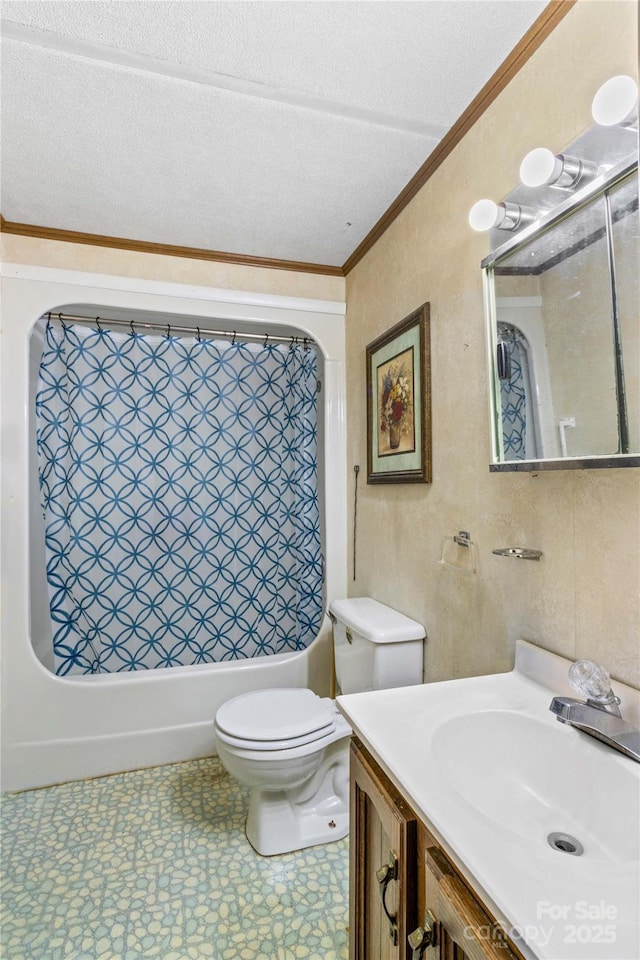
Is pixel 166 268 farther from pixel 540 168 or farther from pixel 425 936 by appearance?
Answer: pixel 425 936

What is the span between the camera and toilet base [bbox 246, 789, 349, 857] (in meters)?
1.60

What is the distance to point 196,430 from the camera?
2.27 metres

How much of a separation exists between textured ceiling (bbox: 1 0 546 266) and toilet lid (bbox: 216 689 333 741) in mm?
1893

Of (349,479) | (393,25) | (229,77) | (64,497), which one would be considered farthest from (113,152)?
(349,479)

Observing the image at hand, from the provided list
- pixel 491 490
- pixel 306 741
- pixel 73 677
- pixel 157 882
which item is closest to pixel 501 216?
pixel 491 490

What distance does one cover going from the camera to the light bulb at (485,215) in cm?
112

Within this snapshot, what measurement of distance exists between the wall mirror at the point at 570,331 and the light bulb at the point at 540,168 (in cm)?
6

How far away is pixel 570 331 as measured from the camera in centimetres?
98

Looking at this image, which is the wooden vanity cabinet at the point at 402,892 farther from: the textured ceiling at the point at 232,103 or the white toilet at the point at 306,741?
the textured ceiling at the point at 232,103

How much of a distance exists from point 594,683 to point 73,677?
6.83 ft

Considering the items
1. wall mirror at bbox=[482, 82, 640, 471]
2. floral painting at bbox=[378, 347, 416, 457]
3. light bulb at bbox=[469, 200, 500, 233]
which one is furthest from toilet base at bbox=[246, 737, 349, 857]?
light bulb at bbox=[469, 200, 500, 233]

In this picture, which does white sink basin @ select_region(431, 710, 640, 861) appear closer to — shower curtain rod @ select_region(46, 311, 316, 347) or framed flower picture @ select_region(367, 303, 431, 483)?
framed flower picture @ select_region(367, 303, 431, 483)

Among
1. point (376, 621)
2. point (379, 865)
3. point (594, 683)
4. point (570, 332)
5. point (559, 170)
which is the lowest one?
point (379, 865)

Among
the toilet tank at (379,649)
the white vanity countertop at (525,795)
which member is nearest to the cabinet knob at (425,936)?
the white vanity countertop at (525,795)
